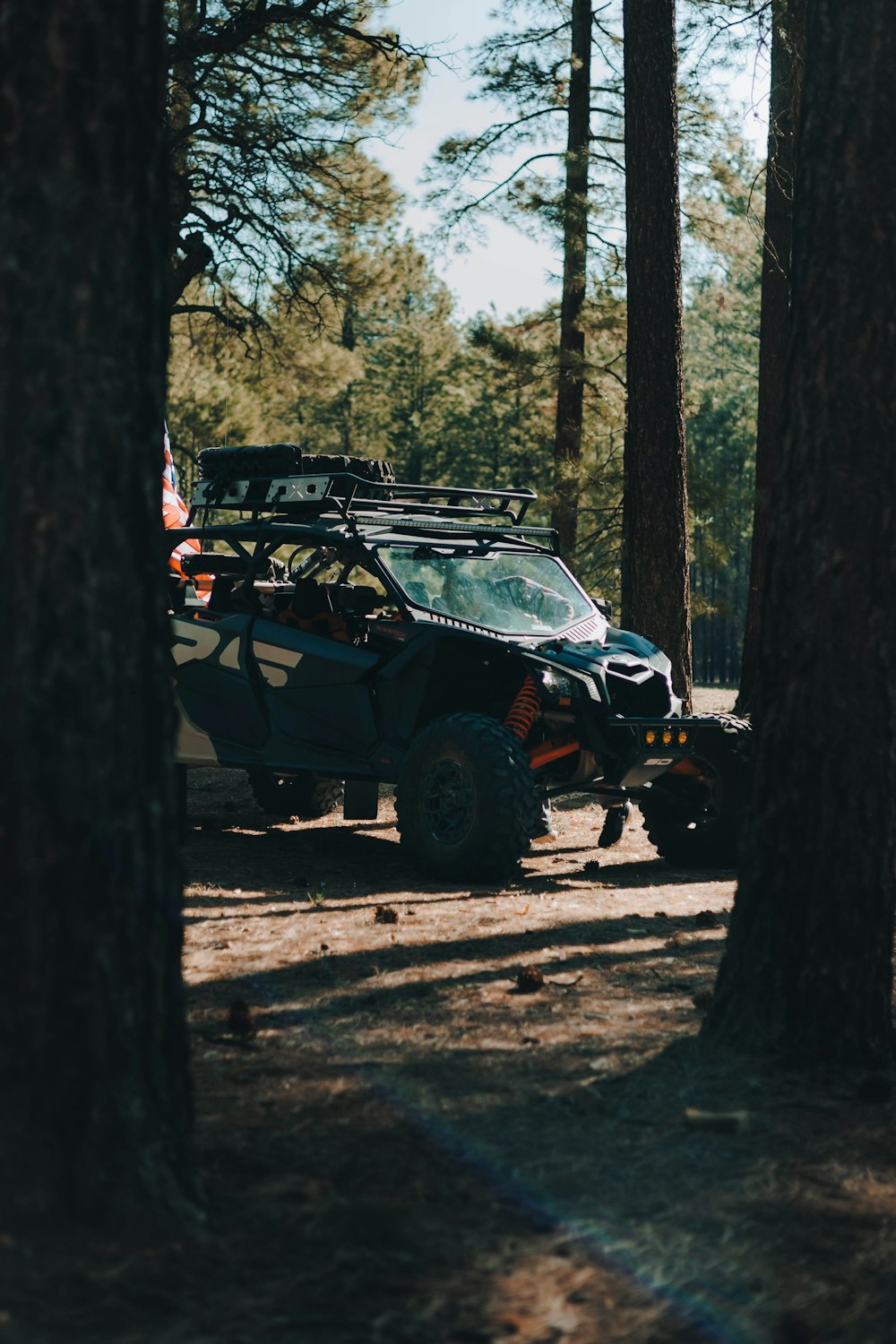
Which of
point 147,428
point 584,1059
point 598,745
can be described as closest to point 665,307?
point 598,745

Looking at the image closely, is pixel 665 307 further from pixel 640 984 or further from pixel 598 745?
pixel 640 984

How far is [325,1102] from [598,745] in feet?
14.9

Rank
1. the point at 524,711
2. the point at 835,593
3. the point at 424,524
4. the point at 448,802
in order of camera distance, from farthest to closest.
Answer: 1. the point at 424,524
2. the point at 524,711
3. the point at 448,802
4. the point at 835,593

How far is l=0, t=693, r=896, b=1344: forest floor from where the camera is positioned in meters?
2.98

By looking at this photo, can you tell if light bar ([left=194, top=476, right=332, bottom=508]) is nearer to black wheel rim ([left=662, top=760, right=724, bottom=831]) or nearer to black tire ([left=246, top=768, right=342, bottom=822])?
black tire ([left=246, top=768, right=342, bottom=822])

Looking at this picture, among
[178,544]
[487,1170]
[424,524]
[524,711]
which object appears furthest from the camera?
[178,544]

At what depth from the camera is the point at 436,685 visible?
8906 mm

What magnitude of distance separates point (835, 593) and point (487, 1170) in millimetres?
2071

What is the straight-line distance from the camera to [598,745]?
27.8 ft

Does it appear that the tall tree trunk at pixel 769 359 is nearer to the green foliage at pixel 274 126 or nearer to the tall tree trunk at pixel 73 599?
the green foliage at pixel 274 126

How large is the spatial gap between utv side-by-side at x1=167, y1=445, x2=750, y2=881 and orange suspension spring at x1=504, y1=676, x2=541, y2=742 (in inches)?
0.5

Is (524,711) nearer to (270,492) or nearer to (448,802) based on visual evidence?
(448,802)

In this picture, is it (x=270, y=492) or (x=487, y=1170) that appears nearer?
(x=487, y=1170)

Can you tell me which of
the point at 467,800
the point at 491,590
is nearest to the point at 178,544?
the point at 491,590
